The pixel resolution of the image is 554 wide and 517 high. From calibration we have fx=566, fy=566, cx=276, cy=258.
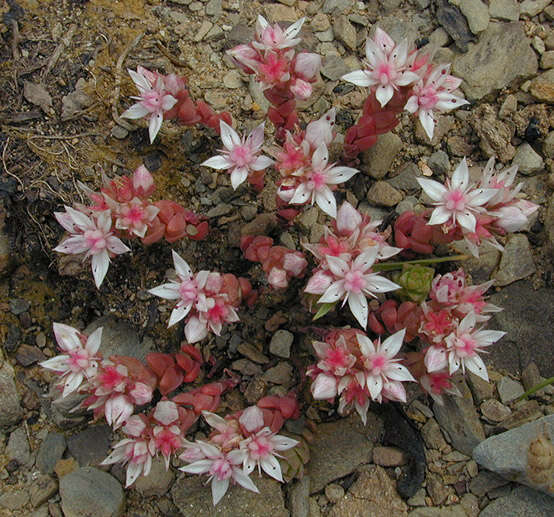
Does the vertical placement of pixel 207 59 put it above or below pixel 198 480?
above

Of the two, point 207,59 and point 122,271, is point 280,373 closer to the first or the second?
point 122,271

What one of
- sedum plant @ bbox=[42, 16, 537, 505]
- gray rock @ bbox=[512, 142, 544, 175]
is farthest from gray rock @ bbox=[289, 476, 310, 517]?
gray rock @ bbox=[512, 142, 544, 175]

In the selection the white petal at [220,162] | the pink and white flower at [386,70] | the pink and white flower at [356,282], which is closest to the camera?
the pink and white flower at [356,282]

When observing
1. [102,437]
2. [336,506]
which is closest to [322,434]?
[336,506]

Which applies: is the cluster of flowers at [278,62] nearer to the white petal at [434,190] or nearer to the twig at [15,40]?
the white petal at [434,190]

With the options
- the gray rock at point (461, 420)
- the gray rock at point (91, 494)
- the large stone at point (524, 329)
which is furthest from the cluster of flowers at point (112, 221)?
the large stone at point (524, 329)

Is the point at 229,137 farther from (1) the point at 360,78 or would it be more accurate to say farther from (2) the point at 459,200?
(2) the point at 459,200
